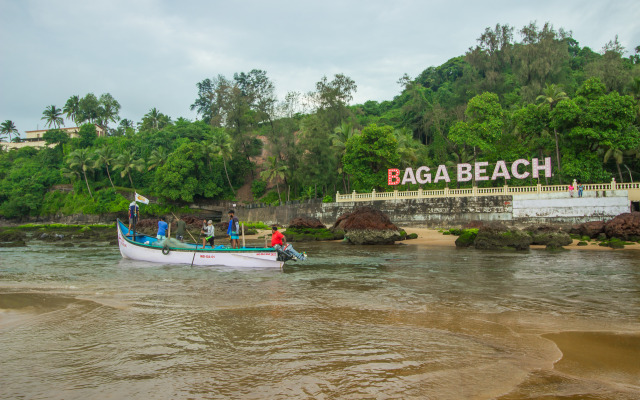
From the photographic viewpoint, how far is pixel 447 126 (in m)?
50.6

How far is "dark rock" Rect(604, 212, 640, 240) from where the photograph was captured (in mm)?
22562

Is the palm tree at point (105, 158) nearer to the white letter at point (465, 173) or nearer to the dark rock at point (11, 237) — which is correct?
the dark rock at point (11, 237)

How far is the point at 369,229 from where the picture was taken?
26891 millimetres

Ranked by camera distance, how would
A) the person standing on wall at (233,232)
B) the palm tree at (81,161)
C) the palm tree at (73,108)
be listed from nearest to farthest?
the person standing on wall at (233,232), the palm tree at (81,161), the palm tree at (73,108)

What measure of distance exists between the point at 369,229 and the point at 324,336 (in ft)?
66.2

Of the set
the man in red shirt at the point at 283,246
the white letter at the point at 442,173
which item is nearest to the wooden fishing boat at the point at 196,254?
the man in red shirt at the point at 283,246

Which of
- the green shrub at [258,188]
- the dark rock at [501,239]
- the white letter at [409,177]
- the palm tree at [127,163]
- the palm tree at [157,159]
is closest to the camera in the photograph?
the dark rock at [501,239]

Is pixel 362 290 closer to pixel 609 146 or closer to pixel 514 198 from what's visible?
pixel 514 198

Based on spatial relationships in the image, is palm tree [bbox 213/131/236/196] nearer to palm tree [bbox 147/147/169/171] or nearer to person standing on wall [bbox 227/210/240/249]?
palm tree [bbox 147/147/169/171]

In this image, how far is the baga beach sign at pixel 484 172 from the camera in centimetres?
3212

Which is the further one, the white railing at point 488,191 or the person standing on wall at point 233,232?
the white railing at point 488,191

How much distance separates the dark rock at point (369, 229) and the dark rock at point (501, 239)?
5617 millimetres

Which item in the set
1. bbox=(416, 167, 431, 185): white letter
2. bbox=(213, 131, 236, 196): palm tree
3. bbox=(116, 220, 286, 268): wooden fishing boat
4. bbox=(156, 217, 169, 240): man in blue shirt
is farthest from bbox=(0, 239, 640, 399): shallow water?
bbox=(213, 131, 236, 196): palm tree

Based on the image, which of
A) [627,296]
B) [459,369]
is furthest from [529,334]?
[627,296]
